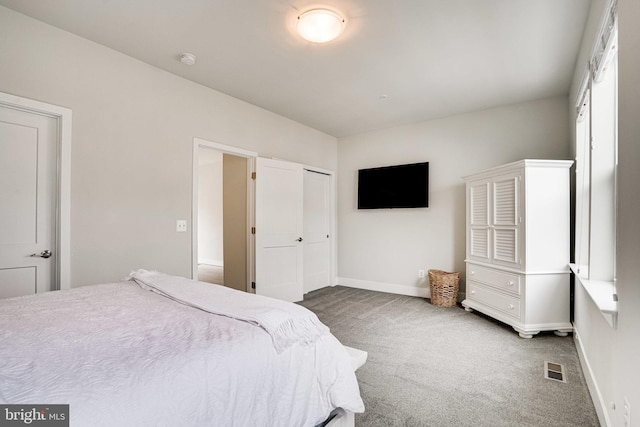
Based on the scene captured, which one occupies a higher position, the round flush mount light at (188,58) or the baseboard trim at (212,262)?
the round flush mount light at (188,58)

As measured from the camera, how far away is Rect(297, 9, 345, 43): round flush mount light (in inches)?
85.6

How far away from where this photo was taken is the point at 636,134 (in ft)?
3.81

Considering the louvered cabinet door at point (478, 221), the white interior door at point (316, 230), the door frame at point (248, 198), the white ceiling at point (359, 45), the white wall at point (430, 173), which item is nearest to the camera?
the white ceiling at point (359, 45)

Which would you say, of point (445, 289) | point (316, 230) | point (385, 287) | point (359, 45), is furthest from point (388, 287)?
point (359, 45)

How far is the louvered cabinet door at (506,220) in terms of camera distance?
10.3 ft

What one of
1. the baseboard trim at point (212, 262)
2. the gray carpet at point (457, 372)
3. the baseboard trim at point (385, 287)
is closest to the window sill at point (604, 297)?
the gray carpet at point (457, 372)

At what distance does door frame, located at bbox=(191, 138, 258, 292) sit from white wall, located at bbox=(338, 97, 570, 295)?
1.99 m

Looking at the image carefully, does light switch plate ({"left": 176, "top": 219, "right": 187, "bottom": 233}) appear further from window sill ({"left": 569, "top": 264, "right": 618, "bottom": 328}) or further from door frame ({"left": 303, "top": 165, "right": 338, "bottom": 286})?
window sill ({"left": 569, "top": 264, "right": 618, "bottom": 328})

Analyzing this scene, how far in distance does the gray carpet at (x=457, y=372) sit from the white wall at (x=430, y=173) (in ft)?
3.58

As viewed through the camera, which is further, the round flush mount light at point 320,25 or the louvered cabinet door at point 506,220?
the louvered cabinet door at point 506,220

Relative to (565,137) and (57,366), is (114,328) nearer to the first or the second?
(57,366)

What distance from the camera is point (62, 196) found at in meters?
2.41

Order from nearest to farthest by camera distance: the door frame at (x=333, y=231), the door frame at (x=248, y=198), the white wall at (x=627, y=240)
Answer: the white wall at (x=627, y=240) < the door frame at (x=248, y=198) < the door frame at (x=333, y=231)

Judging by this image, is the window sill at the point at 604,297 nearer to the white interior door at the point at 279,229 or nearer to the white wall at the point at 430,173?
the white wall at the point at 430,173
